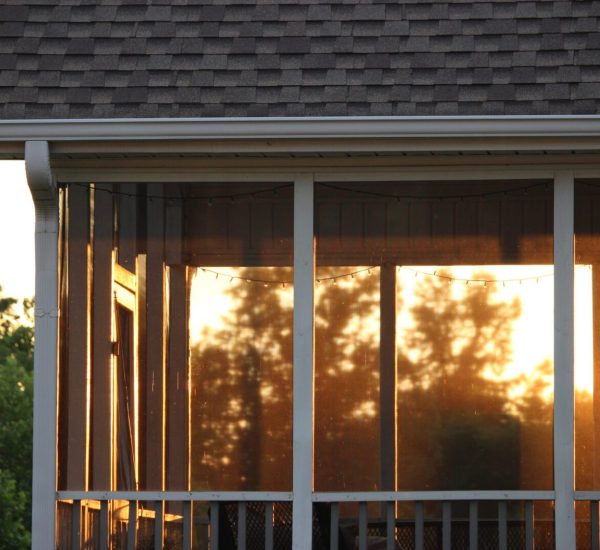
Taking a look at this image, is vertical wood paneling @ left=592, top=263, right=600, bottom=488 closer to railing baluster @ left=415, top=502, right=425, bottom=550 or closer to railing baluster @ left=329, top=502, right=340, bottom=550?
railing baluster @ left=415, top=502, right=425, bottom=550

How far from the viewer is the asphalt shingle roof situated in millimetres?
5480

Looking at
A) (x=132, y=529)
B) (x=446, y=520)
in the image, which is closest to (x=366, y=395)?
(x=446, y=520)

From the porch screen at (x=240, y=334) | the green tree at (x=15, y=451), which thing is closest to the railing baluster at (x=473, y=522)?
the porch screen at (x=240, y=334)

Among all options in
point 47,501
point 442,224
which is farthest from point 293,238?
point 47,501

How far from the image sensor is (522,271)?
221 inches

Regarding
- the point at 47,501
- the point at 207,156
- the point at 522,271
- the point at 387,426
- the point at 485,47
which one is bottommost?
the point at 47,501

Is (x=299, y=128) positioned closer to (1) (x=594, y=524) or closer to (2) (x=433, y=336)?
(2) (x=433, y=336)

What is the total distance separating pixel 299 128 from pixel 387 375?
3.85 ft

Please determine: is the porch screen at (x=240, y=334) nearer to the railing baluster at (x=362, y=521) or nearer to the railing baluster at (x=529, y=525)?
the railing baluster at (x=362, y=521)

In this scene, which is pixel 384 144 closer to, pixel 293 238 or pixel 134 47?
pixel 293 238

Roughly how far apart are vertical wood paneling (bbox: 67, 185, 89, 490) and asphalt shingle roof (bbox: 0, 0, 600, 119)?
0.50 meters

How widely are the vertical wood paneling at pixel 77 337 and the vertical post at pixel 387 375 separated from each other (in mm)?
1346

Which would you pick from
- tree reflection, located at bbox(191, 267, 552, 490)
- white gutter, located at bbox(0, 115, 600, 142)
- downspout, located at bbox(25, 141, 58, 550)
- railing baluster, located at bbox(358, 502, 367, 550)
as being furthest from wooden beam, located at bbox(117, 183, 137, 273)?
railing baluster, located at bbox(358, 502, 367, 550)

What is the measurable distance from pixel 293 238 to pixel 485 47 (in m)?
1.22
